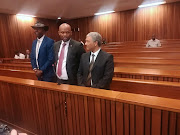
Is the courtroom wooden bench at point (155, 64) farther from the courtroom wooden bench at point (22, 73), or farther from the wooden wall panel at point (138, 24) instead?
the wooden wall panel at point (138, 24)

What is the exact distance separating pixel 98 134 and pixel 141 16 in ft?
25.0

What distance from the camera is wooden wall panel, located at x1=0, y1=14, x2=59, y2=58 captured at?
6410 millimetres

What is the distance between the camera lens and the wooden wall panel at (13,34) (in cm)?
641

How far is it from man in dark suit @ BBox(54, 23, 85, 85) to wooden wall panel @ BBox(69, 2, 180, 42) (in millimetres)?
6869

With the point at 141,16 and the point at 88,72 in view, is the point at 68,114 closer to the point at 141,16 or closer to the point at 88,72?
the point at 88,72

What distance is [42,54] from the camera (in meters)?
1.87

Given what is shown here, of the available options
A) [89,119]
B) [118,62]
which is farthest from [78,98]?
[118,62]

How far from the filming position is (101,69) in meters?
1.43

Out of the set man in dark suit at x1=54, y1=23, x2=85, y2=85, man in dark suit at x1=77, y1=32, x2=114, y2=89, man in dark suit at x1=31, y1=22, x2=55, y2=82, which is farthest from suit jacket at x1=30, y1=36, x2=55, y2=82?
man in dark suit at x1=77, y1=32, x2=114, y2=89

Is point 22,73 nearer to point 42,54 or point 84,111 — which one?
point 42,54

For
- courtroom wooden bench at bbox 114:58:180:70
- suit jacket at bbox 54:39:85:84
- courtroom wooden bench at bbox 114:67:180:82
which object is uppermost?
suit jacket at bbox 54:39:85:84

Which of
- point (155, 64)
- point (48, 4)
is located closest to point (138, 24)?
point (48, 4)

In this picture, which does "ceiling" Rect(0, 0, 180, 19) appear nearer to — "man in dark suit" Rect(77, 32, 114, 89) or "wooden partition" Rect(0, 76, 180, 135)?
"wooden partition" Rect(0, 76, 180, 135)

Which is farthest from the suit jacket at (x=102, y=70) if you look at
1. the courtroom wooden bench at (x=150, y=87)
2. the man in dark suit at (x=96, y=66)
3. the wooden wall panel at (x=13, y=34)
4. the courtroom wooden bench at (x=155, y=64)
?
the wooden wall panel at (x=13, y=34)
